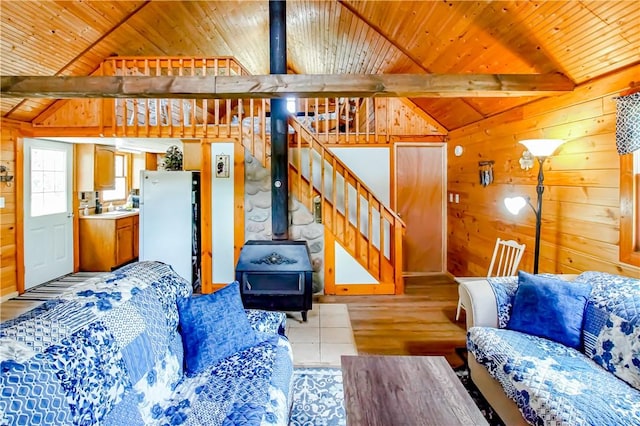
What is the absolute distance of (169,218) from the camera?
4.54 metres

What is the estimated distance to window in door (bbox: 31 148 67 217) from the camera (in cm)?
476

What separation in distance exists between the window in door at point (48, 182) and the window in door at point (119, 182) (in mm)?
1278

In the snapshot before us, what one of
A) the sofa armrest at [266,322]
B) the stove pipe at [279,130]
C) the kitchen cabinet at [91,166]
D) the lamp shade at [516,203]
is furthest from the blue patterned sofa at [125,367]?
the kitchen cabinet at [91,166]

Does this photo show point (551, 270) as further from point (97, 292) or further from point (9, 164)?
point (9, 164)

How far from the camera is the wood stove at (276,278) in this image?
363cm

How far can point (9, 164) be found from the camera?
436 cm

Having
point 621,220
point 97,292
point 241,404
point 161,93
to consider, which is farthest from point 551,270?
point 161,93

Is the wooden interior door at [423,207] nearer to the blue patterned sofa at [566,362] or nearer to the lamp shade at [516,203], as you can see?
the lamp shade at [516,203]

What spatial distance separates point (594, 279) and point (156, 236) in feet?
14.6

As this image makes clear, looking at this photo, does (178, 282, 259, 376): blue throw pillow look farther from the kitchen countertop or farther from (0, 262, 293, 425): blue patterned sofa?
the kitchen countertop

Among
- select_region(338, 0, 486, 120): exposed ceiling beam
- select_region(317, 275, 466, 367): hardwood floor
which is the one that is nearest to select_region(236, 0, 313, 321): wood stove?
select_region(317, 275, 466, 367): hardwood floor

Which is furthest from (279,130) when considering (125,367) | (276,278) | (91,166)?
(91,166)

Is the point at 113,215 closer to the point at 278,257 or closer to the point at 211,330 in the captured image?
the point at 278,257

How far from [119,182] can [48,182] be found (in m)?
1.82
